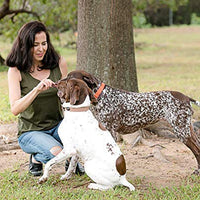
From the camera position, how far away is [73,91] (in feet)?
13.2

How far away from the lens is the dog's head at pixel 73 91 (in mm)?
4008

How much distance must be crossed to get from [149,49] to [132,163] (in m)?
16.3

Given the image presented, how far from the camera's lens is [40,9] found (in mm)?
15266

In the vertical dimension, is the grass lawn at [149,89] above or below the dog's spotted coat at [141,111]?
below

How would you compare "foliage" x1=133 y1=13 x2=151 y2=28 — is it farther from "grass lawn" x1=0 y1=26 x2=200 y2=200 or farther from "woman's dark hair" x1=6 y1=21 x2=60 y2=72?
"woman's dark hair" x1=6 y1=21 x2=60 y2=72

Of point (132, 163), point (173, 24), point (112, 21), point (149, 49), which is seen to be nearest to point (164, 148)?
point (132, 163)

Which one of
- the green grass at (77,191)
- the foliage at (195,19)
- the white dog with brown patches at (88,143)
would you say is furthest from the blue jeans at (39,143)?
the foliage at (195,19)

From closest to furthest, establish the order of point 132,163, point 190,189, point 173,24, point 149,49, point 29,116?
point 190,189 → point 29,116 → point 132,163 → point 149,49 → point 173,24

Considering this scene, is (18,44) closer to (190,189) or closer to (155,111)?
(155,111)

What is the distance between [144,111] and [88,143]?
3.26 feet

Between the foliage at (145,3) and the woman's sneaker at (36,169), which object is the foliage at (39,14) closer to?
the foliage at (145,3)

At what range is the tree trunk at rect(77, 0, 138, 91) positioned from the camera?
674cm

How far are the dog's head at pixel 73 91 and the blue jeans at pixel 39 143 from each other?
2.29ft

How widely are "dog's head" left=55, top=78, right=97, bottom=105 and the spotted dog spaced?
0.71m
